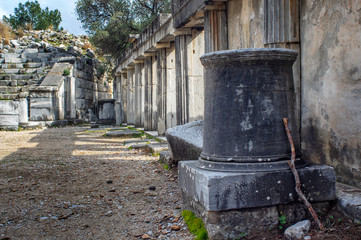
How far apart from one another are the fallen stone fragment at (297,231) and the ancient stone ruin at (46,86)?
1493cm

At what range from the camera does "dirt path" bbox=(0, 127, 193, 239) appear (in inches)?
127

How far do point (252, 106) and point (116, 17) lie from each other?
67.7ft

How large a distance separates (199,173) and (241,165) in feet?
1.14

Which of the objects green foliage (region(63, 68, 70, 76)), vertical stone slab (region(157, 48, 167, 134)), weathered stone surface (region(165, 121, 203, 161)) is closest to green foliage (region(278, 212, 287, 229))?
weathered stone surface (region(165, 121, 203, 161))

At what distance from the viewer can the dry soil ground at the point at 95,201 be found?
3117mm

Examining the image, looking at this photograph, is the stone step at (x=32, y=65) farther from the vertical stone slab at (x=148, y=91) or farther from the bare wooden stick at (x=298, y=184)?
the bare wooden stick at (x=298, y=184)

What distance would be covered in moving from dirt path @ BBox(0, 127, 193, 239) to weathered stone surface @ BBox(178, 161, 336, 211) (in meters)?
0.52

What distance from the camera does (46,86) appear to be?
17.0 m

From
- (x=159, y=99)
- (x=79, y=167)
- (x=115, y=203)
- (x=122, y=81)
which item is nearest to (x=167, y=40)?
(x=159, y=99)

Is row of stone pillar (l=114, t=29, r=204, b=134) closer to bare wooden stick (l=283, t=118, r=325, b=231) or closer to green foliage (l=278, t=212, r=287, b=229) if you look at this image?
bare wooden stick (l=283, t=118, r=325, b=231)


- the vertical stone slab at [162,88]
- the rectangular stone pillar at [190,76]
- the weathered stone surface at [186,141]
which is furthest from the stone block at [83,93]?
the weathered stone surface at [186,141]

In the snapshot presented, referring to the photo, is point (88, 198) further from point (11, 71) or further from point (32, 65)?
point (32, 65)

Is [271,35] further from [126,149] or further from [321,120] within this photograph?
[126,149]

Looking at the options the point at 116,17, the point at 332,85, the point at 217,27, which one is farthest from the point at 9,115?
the point at 332,85
